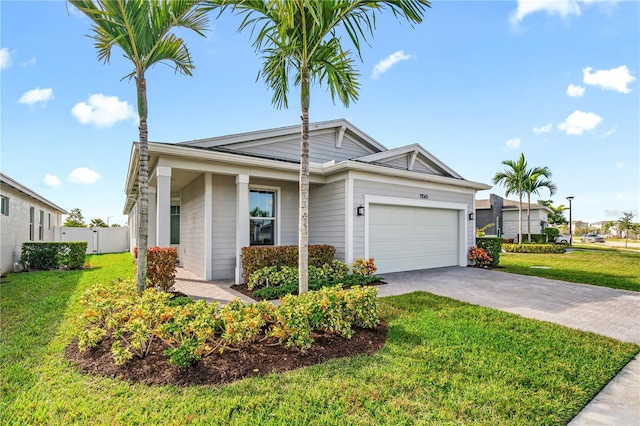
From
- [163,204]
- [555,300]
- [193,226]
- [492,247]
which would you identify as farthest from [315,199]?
[492,247]

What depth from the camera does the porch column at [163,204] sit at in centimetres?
695

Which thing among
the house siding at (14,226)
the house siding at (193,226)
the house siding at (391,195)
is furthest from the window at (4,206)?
the house siding at (391,195)

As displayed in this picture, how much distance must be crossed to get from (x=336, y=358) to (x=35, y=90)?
1036 centimetres

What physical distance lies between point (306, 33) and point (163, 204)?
493 cm

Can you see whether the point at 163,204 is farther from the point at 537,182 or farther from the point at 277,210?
the point at 537,182

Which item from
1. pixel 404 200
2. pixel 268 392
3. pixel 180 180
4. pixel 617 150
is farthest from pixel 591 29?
pixel 180 180

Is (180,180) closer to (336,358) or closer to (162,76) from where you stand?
(162,76)

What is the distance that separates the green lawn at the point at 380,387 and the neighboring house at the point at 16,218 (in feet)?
25.6

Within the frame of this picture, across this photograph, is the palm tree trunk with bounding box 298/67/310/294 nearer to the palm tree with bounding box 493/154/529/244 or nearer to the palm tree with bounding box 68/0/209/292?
the palm tree with bounding box 68/0/209/292

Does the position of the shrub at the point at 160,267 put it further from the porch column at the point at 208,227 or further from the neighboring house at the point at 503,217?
the neighboring house at the point at 503,217

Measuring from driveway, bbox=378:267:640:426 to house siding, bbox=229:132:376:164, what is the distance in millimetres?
4933

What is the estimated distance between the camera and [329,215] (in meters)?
9.43

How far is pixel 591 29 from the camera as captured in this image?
8062mm

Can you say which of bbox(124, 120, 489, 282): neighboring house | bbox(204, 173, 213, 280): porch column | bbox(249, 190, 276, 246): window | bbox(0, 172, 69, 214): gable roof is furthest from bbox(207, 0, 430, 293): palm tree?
bbox(0, 172, 69, 214): gable roof
